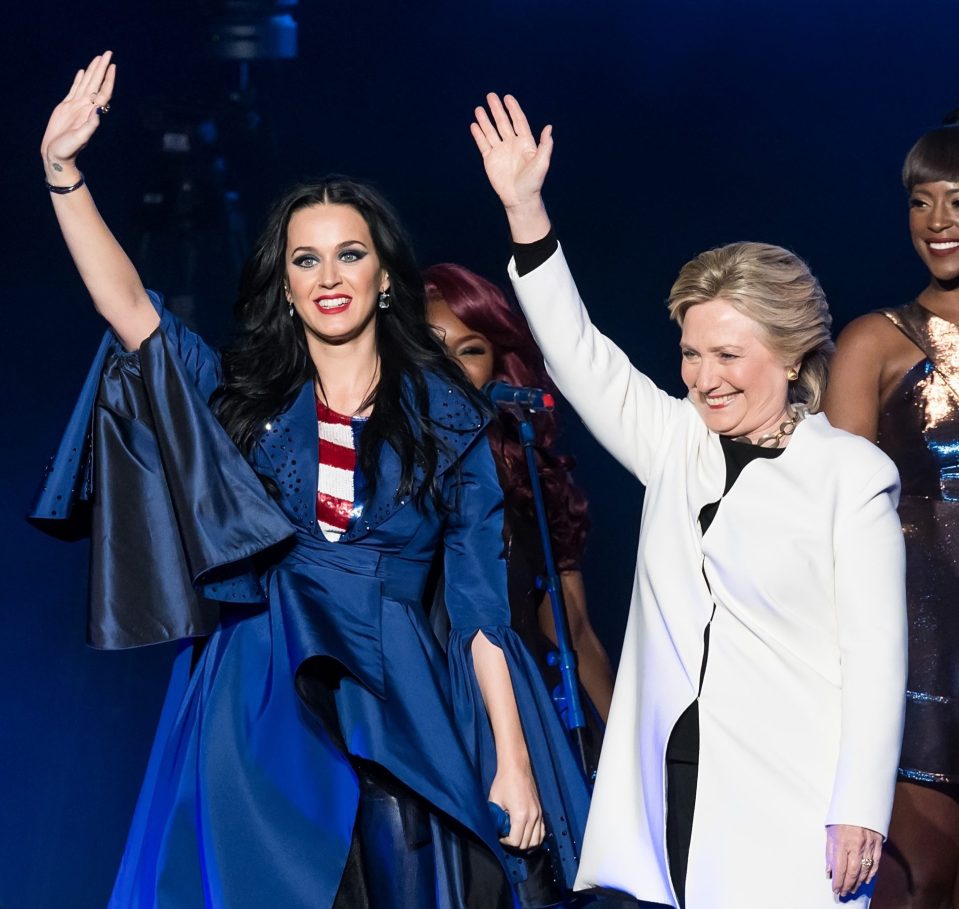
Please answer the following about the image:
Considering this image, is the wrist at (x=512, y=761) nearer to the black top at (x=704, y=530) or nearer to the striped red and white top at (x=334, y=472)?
the black top at (x=704, y=530)

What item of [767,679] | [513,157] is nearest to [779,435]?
[767,679]

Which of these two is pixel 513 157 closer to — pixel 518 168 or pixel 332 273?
pixel 518 168

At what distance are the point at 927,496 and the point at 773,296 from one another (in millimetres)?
966

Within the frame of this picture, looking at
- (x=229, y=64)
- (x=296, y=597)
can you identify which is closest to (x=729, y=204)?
(x=229, y=64)

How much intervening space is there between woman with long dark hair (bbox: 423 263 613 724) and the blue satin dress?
1062 mm

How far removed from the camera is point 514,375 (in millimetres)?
4176

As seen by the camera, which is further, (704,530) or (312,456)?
(312,456)

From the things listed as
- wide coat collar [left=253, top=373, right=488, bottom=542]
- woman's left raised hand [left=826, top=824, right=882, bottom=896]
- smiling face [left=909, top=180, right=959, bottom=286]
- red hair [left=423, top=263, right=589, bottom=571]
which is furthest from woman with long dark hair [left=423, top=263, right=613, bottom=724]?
woman's left raised hand [left=826, top=824, right=882, bottom=896]

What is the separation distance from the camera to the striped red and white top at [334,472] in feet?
9.73

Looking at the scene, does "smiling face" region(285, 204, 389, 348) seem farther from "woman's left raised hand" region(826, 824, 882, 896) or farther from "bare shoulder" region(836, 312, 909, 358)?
"woman's left raised hand" region(826, 824, 882, 896)

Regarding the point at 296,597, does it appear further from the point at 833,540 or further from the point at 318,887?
the point at 833,540

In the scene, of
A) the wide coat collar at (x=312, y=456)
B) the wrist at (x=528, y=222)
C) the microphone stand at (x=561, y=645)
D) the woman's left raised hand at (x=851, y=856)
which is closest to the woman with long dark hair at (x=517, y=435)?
the microphone stand at (x=561, y=645)

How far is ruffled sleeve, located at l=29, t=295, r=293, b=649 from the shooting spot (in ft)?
9.18

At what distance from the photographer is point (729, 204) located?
477 cm
